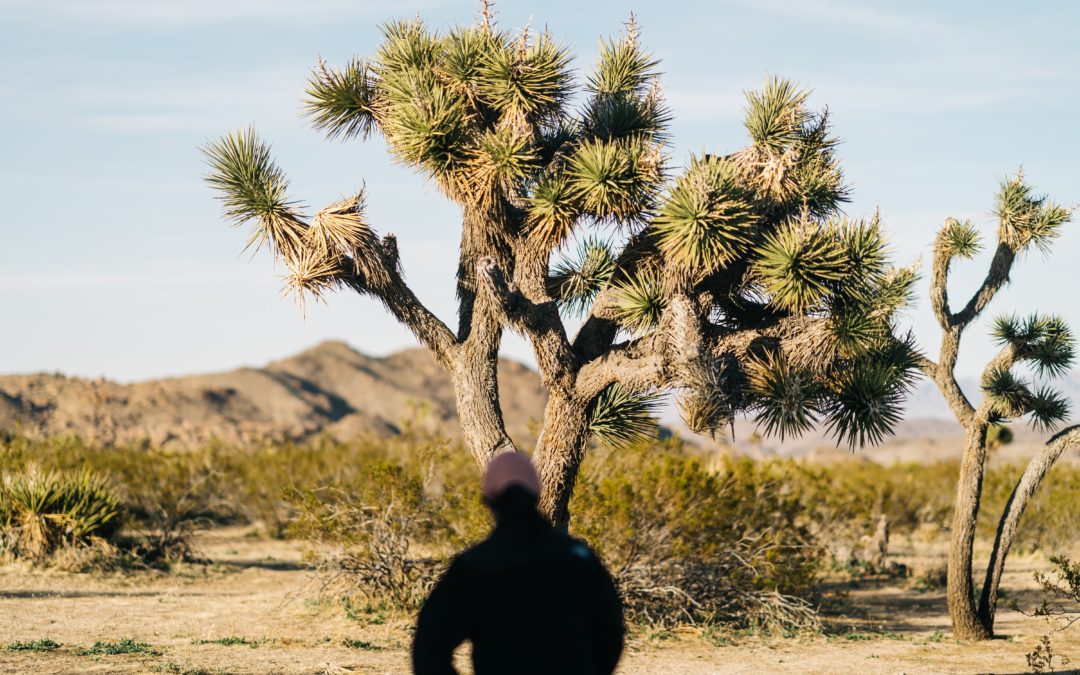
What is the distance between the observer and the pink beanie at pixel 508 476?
330 cm

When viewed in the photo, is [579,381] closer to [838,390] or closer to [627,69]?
[838,390]

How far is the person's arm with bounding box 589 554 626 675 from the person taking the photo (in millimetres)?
3449

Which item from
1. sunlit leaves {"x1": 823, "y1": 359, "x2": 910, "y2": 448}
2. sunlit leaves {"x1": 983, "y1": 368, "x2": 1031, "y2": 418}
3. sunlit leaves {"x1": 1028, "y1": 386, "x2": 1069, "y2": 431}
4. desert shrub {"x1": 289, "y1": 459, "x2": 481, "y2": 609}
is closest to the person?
sunlit leaves {"x1": 823, "y1": 359, "x2": 910, "y2": 448}

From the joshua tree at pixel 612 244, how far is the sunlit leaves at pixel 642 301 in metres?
0.02

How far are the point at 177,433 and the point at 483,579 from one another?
5658 cm

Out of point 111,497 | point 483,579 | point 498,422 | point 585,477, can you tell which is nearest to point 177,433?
point 111,497

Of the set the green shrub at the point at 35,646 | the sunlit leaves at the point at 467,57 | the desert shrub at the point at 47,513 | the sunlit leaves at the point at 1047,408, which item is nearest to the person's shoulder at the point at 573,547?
the sunlit leaves at the point at 467,57

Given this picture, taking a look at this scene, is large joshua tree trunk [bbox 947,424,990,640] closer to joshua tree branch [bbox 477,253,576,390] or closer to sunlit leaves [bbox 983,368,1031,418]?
sunlit leaves [bbox 983,368,1031,418]

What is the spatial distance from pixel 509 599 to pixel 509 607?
3cm

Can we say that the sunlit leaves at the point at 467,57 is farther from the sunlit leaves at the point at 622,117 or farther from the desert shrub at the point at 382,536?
the desert shrub at the point at 382,536

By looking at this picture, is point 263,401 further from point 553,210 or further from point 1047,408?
point 553,210

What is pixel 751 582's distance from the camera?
1270 cm

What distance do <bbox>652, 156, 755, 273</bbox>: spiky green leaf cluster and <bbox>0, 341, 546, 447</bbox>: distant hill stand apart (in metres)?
31.7

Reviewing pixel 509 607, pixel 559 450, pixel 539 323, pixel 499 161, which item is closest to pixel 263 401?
pixel 559 450
